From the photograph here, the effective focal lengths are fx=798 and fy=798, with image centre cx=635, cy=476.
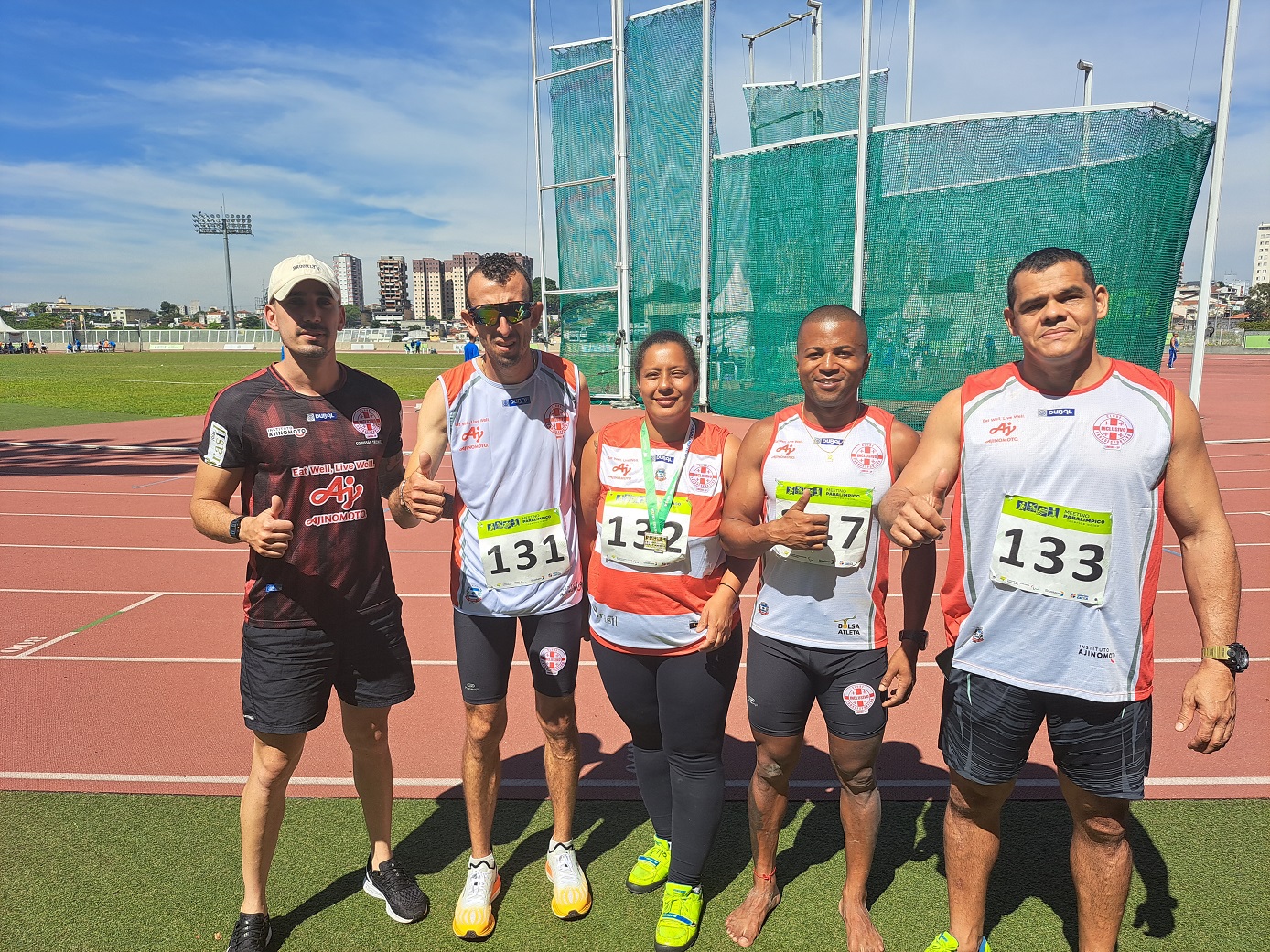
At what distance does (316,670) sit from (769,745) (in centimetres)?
153

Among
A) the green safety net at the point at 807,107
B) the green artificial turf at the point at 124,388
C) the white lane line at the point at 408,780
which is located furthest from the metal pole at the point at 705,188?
the white lane line at the point at 408,780

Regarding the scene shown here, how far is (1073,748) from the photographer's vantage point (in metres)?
2.24

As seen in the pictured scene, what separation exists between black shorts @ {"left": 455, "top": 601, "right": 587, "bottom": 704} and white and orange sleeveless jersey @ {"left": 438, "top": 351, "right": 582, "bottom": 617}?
0.04 metres

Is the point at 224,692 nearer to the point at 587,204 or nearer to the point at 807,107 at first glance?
the point at 587,204

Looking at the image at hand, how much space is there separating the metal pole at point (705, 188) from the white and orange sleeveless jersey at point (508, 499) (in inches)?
537

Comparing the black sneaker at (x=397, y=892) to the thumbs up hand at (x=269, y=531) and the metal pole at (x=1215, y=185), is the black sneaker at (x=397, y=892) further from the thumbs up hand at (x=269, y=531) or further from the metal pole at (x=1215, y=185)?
the metal pole at (x=1215, y=185)

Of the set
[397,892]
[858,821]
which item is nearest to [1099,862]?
[858,821]

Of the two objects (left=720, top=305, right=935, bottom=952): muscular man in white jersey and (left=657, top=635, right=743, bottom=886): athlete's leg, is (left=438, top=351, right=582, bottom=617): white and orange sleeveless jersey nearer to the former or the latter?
(left=657, top=635, right=743, bottom=886): athlete's leg

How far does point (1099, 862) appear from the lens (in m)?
2.31

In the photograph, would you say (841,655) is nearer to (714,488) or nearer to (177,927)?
(714,488)

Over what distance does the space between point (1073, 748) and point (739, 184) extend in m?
14.5

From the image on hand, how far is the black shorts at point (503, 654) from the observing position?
2.81m

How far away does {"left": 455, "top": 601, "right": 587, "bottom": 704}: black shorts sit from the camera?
2.81m

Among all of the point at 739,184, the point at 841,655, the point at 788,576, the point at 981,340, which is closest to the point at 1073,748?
the point at 841,655
